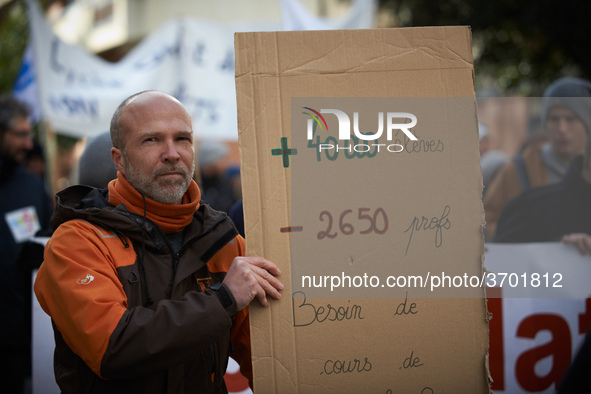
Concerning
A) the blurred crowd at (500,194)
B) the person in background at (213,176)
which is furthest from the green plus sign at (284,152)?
the person in background at (213,176)

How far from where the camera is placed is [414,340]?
1708mm

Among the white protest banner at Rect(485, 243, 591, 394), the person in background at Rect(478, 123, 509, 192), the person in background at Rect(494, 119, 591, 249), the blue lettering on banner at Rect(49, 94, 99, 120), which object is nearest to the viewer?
the white protest banner at Rect(485, 243, 591, 394)

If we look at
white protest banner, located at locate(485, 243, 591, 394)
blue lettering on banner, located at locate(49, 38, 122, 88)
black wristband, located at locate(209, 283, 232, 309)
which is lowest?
white protest banner, located at locate(485, 243, 591, 394)

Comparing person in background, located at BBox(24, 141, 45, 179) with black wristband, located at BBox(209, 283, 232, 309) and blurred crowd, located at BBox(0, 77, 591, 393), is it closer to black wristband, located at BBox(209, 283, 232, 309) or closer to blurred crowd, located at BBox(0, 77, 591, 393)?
blurred crowd, located at BBox(0, 77, 591, 393)

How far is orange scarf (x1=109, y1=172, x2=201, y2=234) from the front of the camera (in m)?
1.84

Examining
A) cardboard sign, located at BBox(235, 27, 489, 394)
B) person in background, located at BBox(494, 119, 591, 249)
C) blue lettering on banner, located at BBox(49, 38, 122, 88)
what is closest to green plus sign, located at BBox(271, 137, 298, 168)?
cardboard sign, located at BBox(235, 27, 489, 394)

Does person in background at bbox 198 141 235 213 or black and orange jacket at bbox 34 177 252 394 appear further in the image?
person in background at bbox 198 141 235 213

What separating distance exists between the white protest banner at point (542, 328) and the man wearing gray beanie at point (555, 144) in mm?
532

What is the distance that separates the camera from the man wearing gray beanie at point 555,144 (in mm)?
3115

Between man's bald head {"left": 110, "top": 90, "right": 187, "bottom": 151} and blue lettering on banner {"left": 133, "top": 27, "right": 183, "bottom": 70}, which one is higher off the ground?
blue lettering on banner {"left": 133, "top": 27, "right": 183, "bottom": 70}

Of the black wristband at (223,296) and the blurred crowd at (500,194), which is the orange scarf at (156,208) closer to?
the black wristband at (223,296)

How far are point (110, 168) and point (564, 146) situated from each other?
253cm

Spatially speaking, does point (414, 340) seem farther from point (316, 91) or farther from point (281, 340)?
point (316, 91)

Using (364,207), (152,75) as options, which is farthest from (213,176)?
(364,207)
